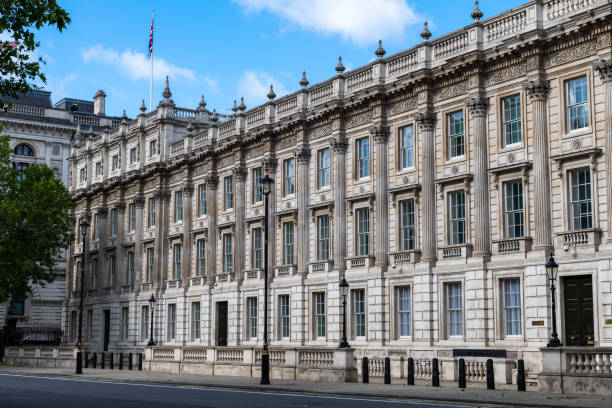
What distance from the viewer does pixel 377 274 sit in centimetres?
4350

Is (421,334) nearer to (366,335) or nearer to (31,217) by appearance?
(366,335)

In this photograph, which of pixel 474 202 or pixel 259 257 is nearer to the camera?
pixel 474 202

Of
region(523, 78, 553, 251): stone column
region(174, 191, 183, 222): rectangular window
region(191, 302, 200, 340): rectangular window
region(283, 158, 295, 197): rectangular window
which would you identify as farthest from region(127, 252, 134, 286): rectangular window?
region(523, 78, 553, 251): stone column

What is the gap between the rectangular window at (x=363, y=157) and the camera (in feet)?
151

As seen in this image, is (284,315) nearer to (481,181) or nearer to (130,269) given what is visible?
(481,181)

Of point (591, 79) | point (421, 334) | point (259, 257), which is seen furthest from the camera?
point (259, 257)

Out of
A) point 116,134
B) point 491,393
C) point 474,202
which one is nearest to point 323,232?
point 474,202

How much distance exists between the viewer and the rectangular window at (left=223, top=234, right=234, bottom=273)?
5609 centimetres

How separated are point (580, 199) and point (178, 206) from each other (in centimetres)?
3334

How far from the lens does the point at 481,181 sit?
3881 centimetres

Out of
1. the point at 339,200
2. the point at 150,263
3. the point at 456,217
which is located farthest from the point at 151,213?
the point at 456,217

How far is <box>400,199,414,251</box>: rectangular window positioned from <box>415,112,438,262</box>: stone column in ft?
4.22

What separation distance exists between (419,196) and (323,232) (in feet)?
25.5

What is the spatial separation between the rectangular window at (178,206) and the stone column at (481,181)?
2775 cm
